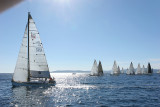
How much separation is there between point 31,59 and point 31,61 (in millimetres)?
644

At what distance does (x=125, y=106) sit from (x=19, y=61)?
3766 cm

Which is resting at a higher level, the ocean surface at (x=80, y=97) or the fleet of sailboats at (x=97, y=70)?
the fleet of sailboats at (x=97, y=70)

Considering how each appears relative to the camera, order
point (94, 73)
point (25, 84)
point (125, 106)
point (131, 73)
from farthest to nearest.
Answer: point (131, 73) < point (94, 73) < point (25, 84) < point (125, 106)

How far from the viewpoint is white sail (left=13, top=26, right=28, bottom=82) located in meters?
54.5

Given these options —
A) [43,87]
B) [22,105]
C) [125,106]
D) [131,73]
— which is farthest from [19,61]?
[131,73]

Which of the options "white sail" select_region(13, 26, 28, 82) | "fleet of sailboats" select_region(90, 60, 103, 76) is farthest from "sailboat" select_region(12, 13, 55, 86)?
"fleet of sailboats" select_region(90, 60, 103, 76)

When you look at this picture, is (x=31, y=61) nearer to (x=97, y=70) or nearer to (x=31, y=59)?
(x=31, y=59)

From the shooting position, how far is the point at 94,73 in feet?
536

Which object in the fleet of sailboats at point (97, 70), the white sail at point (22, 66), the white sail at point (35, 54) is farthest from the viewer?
the fleet of sailboats at point (97, 70)

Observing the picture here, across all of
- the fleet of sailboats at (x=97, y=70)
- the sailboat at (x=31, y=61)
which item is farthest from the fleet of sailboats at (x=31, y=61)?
the fleet of sailboats at (x=97, y=70)

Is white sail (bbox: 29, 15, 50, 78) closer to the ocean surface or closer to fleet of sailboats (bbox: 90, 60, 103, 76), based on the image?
the ocean surface

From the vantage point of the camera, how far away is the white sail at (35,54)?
56969 millimetres

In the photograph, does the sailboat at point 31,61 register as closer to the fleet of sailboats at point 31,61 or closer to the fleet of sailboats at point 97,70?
the fleet of sailboats at point 31,61

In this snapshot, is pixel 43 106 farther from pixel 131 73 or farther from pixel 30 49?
pixel 131 73
